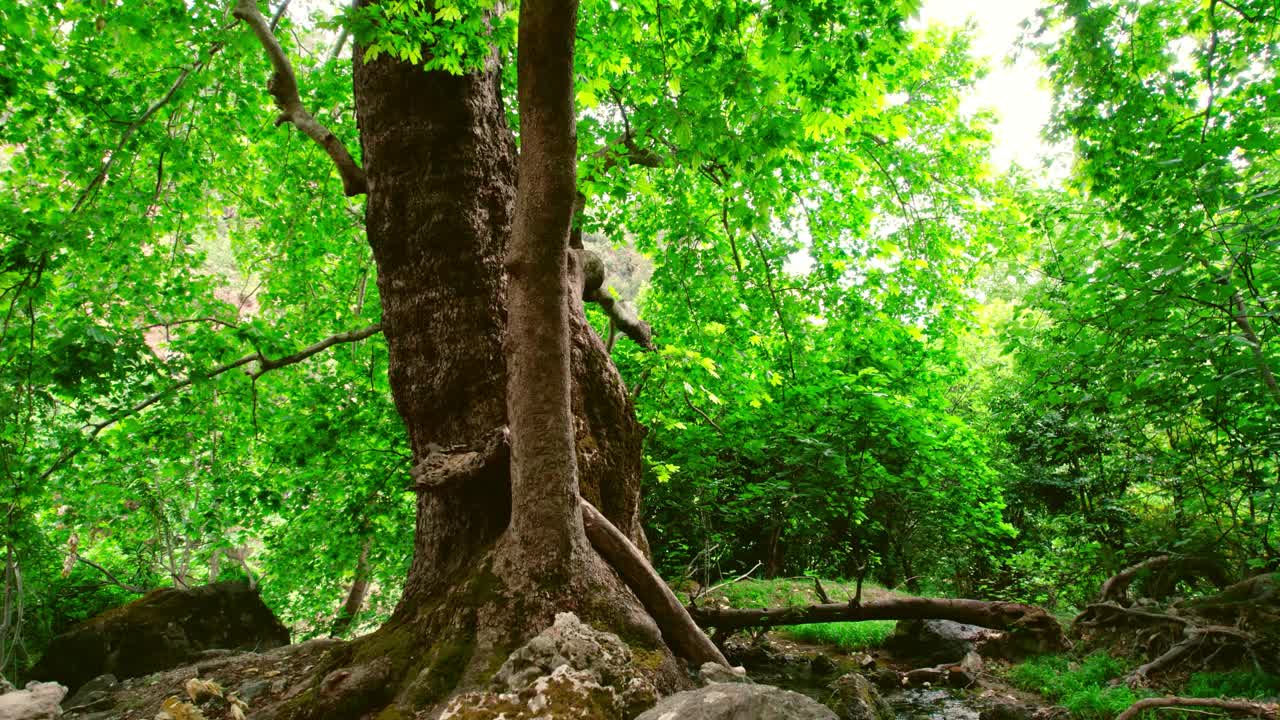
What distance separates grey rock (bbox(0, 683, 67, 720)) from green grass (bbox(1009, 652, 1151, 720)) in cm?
750

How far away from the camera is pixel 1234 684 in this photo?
13.7ft

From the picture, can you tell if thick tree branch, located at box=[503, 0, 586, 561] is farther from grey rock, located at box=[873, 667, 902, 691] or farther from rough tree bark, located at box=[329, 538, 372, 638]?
rough tree bark, located at box=[329, 538, 372, 638]

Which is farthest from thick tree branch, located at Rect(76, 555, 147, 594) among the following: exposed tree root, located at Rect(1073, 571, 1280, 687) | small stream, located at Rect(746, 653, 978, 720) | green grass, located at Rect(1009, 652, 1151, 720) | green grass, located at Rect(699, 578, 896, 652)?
exposed tree root, located at Rect(1073, 571, 1280, 687)

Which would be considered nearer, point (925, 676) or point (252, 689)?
point (252, 689)

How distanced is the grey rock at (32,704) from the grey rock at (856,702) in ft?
17.7

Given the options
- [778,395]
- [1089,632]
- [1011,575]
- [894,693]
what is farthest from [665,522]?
[1011,575]

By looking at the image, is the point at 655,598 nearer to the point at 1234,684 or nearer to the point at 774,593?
the point at 1234,684

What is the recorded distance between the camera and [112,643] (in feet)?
20.9

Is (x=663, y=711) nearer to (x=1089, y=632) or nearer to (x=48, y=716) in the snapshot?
(x=48, y=716)

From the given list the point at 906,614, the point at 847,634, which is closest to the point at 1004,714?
the point at 906,614

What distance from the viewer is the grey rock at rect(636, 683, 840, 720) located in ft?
7.12

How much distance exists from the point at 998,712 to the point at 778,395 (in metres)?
5.15

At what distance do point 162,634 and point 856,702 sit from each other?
759 cm

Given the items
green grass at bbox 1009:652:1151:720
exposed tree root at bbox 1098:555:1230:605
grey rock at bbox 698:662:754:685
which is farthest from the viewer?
exposed tree root at bbox 1098:555:1230:605
